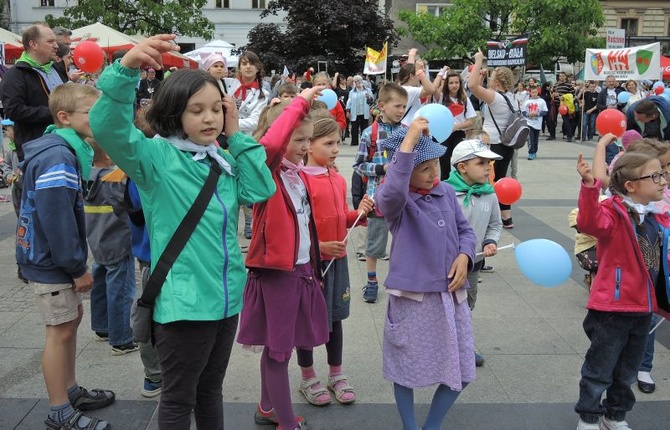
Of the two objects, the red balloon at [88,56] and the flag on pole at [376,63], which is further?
the flag on pole at [376,63]

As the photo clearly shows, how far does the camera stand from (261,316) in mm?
3184

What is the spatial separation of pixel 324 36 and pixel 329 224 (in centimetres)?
3460

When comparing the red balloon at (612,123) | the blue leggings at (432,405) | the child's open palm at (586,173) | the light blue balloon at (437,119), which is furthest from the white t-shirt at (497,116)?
the blue leggings at (432,405)

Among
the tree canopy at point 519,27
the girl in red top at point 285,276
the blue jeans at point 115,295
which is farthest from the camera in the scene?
the tree canopy at point 519,27

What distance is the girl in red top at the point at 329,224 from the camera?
11.3ft

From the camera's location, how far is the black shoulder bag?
7.98 ft

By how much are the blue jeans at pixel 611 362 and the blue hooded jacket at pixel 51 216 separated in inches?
99.6

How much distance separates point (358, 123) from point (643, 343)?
50.8ft

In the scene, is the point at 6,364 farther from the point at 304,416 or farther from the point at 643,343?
the point at 643,343

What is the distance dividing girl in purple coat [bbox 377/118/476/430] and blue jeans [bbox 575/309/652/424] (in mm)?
668

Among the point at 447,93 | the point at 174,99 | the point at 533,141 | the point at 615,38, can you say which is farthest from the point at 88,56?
the point at 615,38

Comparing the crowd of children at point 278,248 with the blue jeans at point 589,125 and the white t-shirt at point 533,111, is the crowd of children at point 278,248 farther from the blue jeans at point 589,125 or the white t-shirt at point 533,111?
the blue jeans at point 589,125

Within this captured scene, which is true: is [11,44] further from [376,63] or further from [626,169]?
[626,169]

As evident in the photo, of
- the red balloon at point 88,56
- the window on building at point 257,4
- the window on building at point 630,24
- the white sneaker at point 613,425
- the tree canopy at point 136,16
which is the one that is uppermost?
the window on building at point 257,4
